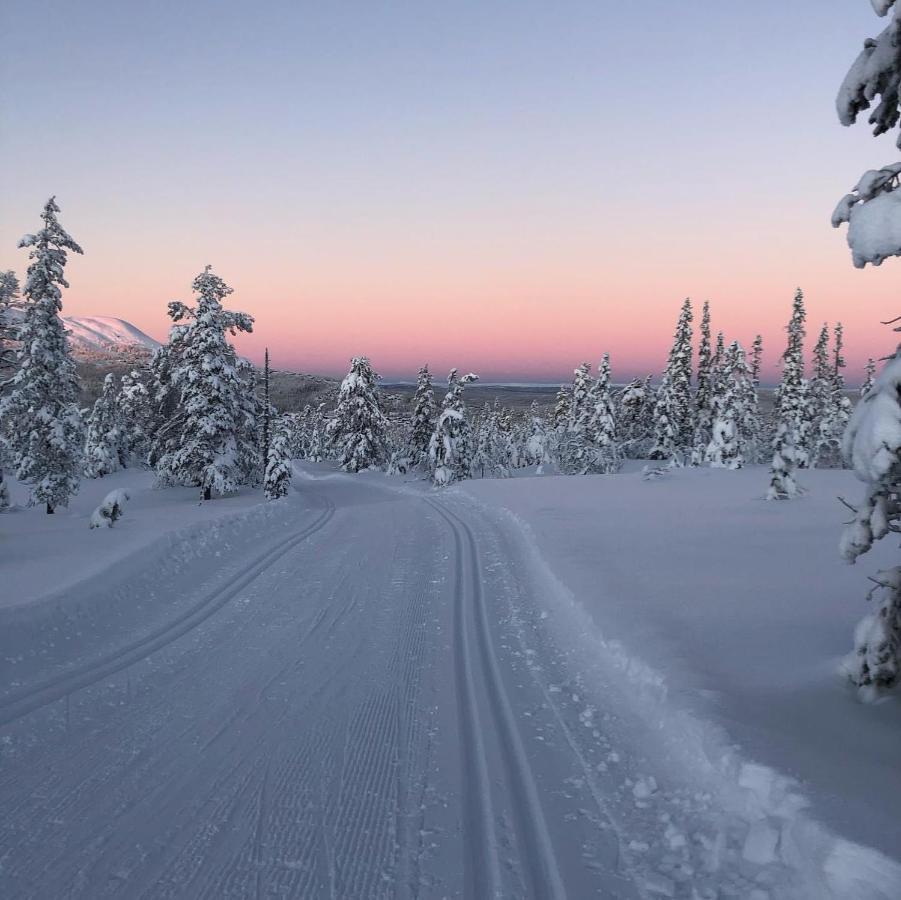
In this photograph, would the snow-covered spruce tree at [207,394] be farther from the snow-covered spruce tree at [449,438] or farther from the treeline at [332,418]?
the snow-covered spruce tree at [449,438]

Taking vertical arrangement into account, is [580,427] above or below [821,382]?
below

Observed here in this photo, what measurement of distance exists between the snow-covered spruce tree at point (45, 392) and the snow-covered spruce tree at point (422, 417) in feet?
89.0

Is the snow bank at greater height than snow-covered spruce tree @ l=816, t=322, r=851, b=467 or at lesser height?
lesser

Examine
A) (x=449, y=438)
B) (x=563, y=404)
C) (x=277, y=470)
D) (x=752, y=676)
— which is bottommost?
(x=752, y=676)

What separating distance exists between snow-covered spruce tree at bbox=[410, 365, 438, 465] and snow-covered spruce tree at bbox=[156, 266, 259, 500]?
66.7 feet

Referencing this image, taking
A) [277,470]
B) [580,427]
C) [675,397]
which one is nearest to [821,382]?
[675,397]

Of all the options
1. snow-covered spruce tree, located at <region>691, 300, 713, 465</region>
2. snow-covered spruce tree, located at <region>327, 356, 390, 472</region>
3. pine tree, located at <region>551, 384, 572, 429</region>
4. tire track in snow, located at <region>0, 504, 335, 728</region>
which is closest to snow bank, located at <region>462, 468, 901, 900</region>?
tire track in snow, located at <region>0, 504, 335, 728</region>

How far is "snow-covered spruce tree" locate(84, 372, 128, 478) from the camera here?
5431 cm

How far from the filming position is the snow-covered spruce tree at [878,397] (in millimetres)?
4449

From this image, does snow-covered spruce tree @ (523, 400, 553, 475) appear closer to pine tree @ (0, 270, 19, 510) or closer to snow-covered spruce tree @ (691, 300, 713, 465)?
snow-covered spruce tree @ (691, 300, 713, 465)

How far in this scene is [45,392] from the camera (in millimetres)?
27219

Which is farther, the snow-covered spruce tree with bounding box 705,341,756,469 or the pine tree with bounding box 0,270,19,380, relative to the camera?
the snow-covered spruce tree with bounding box 705,341,756,469

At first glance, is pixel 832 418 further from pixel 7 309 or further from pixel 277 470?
pixel 7 309

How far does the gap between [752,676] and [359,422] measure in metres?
48.8
